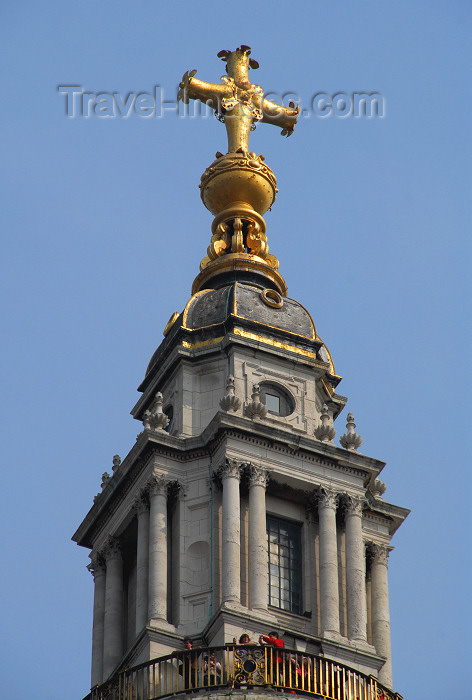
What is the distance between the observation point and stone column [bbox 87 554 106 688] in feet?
172

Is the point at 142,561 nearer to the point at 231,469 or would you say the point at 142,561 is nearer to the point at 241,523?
the point at 241,523

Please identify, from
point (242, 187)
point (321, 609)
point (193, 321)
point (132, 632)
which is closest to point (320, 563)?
point (321, 609)

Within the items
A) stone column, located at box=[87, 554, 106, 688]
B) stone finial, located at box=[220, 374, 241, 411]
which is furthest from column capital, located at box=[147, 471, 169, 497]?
stone column, located at box=[87, 554, 106, 688]

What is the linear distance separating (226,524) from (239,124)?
1688 centimetres

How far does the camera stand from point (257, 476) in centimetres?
5200

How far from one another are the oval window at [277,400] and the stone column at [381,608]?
4235mm

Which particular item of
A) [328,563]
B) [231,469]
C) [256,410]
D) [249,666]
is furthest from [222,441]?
[249,666]

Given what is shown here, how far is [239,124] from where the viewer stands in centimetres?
6356

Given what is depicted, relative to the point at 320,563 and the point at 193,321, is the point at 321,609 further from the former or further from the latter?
the point at 193,321

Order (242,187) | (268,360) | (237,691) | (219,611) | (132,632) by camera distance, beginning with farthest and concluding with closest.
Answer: (242,187) < (268,360) < (132,632) < (219,611) < (237,691)

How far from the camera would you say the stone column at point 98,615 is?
52.5 m

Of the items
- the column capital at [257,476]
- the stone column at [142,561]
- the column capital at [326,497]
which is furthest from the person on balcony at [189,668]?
the column capital at [326,497]

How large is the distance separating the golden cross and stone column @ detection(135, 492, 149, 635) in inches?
570

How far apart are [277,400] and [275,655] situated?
10.6 m
